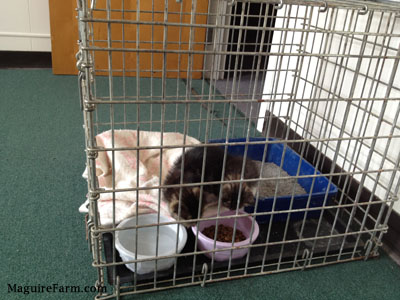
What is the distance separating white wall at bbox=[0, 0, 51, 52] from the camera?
8.54 feet

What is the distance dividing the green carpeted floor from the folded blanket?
102 millimetres

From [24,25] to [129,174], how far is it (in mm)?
1932

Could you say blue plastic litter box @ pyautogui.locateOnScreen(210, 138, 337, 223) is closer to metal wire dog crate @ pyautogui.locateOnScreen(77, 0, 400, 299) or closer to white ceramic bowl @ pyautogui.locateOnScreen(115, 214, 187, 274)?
metal wire dog crate @ pyautogui.locateOnScreen(77, 0, 400, 299)

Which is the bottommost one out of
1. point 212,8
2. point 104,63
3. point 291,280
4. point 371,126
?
point 291,280

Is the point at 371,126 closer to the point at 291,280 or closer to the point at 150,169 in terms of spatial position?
the point at 291,280

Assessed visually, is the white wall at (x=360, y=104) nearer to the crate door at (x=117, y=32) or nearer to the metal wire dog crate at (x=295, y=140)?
the metal wire dog crate at (x=295, y=140)

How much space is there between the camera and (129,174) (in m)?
1.38

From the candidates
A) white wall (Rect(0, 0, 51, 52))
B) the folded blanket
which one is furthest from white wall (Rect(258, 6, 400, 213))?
white wall (Rect(0, 0, 51, 52))

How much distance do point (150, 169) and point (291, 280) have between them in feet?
2.26

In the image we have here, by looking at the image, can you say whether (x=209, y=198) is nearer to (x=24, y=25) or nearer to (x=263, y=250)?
(x=263, y=250)

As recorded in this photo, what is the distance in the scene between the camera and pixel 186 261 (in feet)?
3.38

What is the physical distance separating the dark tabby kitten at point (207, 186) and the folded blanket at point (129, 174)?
78 millimetres

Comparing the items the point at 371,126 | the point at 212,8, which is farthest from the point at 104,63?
the point at 371,126

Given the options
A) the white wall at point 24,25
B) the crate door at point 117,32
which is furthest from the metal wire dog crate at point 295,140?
the white wall at point 24,25
